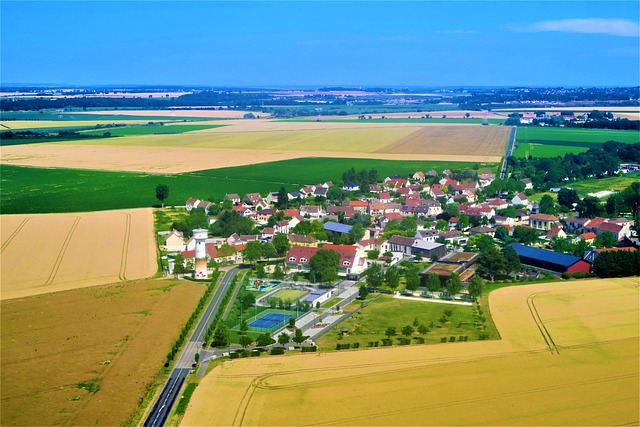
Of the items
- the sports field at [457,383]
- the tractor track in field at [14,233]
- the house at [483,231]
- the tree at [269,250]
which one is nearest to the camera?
the sports field at [457,383]

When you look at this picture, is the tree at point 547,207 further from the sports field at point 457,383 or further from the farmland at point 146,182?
the sports field at point 457,383

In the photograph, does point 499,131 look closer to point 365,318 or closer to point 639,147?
point 639,147

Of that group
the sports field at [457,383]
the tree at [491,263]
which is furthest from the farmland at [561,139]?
the sports field at [457,383]

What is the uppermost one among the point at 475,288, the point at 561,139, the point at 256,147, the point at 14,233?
the point at 475,288

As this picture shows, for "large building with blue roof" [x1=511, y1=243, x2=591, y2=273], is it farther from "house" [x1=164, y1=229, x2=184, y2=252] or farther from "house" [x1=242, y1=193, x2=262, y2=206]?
"house" [x1=242, y1=193, x2=262, y2=206]

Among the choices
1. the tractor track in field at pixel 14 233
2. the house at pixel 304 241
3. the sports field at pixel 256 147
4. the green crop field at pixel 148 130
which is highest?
the house at pixel 304 241

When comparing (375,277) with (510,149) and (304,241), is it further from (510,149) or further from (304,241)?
(510,149)

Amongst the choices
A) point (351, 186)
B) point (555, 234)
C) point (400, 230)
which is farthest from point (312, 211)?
point (555, 234)
